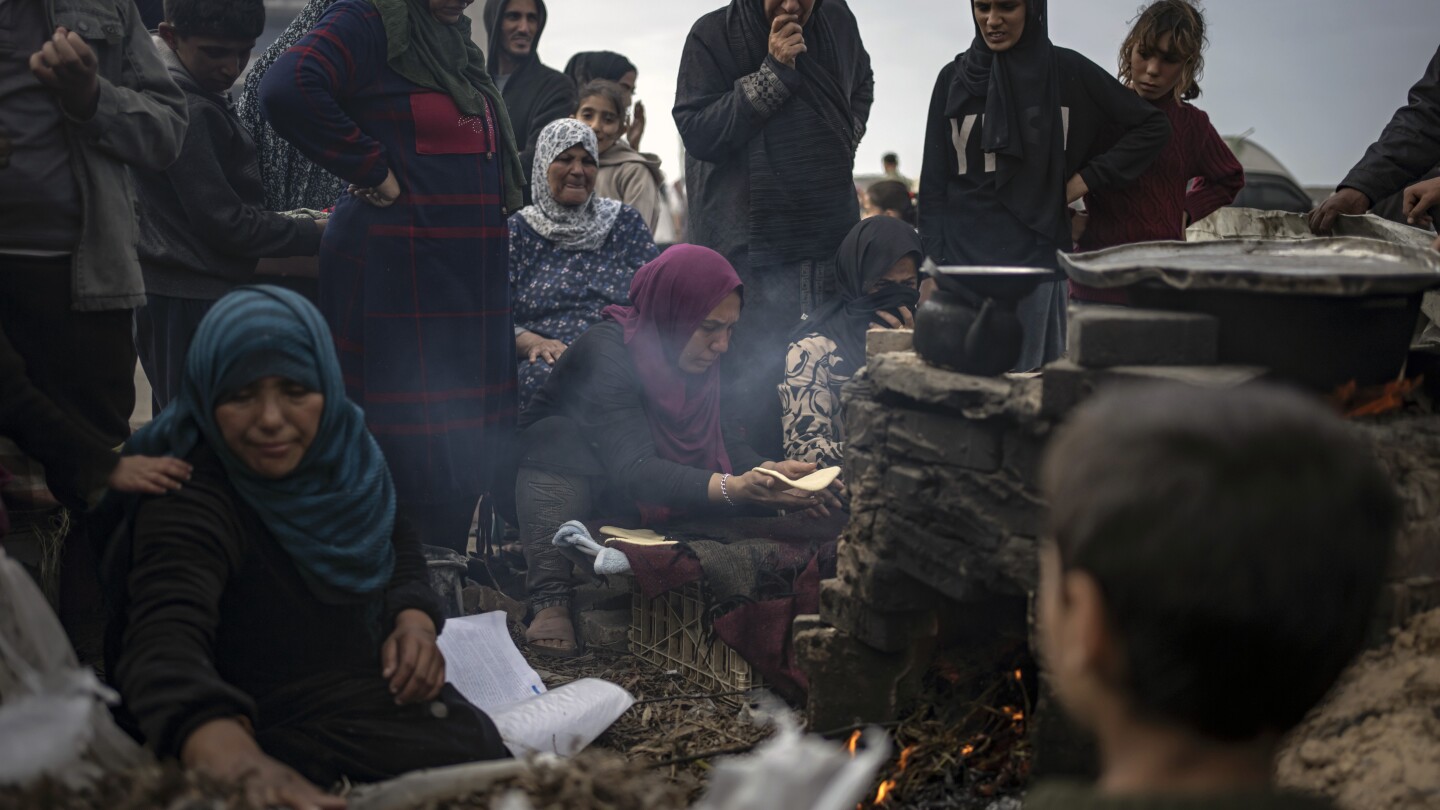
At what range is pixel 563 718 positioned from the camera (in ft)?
10.4

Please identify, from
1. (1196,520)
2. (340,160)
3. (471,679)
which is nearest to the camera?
(1196,520)

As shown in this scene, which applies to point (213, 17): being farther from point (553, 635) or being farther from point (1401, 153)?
point (1401, 153)

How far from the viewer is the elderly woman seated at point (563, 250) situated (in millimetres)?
5148

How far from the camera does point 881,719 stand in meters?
3.44

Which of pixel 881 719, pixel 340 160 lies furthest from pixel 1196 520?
pixel 340 160

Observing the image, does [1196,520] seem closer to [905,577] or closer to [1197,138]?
[905,577]

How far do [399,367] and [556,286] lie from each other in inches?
46.0

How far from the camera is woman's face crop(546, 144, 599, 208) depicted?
17.0 ft

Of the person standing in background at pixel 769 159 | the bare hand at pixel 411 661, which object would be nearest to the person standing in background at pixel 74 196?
the bare hand at pixel 411 661

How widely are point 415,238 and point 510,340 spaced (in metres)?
0.54

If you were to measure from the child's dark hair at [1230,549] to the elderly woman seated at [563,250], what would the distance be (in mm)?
3962

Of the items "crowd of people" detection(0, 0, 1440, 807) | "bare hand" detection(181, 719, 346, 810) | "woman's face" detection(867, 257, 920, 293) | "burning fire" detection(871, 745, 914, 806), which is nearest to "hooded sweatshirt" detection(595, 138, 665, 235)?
"crowd of people" detection(0, 0, 1440, 807)

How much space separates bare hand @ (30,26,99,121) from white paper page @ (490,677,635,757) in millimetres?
2005

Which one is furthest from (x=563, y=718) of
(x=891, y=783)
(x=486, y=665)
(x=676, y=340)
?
(x=676, y=340)
